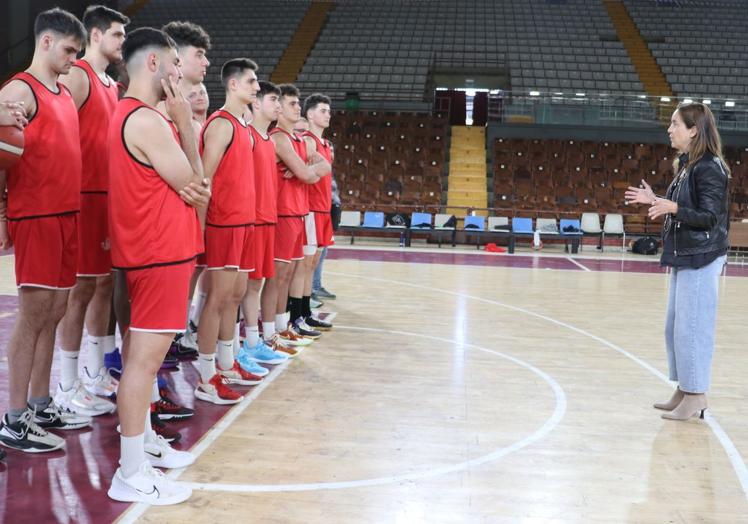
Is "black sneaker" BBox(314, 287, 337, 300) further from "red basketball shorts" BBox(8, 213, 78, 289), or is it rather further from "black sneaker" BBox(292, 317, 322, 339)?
"red basketball shorts" BBox(8, 213, 78, 289)

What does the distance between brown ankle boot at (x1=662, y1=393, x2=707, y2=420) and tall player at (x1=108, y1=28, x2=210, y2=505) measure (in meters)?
2.63

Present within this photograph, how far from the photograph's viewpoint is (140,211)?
2582 millimetres

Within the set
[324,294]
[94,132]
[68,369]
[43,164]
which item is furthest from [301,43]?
[43,164]

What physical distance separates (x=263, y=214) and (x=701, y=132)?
8.15 feet

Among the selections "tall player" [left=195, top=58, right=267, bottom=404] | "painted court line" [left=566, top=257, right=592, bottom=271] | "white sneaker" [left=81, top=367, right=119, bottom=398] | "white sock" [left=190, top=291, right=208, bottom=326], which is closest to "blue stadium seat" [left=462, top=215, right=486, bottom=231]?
"painted court line" [left=566, top=257, right=592, bottom=271]

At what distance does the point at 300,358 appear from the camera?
4922 millimetres

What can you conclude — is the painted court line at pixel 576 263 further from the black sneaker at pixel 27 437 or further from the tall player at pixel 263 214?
the black sneaker at pixel 27 437

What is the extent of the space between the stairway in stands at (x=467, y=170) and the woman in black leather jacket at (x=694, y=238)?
10.8 metres

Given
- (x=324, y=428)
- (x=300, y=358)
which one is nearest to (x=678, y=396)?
(x=324, y=428)

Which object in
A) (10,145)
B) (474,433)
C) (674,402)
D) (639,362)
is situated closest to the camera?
(10,145)

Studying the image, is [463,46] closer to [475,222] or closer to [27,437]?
[475,222]

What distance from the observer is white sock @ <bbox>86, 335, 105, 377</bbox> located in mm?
3807

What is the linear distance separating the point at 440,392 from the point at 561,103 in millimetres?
13246

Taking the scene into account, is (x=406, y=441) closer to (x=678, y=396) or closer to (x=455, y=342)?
(x=678, y=396)
